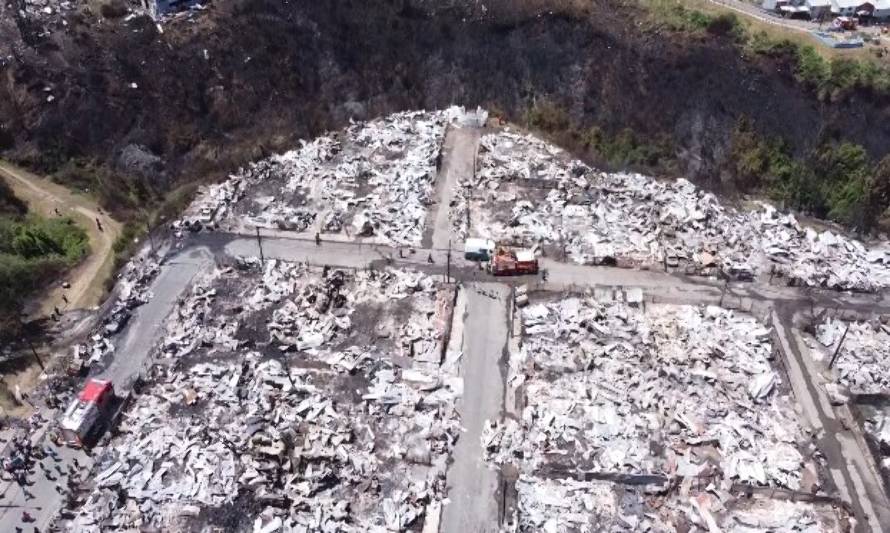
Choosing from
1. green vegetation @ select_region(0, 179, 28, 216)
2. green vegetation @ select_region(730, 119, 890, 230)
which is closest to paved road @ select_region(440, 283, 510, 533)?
green vegetation @ select_region(730, 119, 890, 230)

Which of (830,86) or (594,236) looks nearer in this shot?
(594,236)

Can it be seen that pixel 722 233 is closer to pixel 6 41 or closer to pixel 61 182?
pixel 61 182

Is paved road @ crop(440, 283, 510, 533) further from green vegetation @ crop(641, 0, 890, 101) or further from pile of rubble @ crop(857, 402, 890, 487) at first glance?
green vegetation @ crop(641, 0, 890, 101)

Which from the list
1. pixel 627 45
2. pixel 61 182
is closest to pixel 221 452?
pixel 61 182

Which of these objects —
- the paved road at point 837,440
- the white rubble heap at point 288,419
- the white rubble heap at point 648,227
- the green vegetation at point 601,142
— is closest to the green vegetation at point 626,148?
the green vegetation at point 601,142

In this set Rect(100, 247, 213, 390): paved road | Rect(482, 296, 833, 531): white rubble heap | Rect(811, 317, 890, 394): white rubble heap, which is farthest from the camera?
Rect(811, 317, 890, 394): white rubble heap

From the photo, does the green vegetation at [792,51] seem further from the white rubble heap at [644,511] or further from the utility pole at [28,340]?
the utility pole at [28,340]

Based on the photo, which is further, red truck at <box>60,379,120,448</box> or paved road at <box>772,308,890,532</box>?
red truck at <box>60,379,120,448</box>
